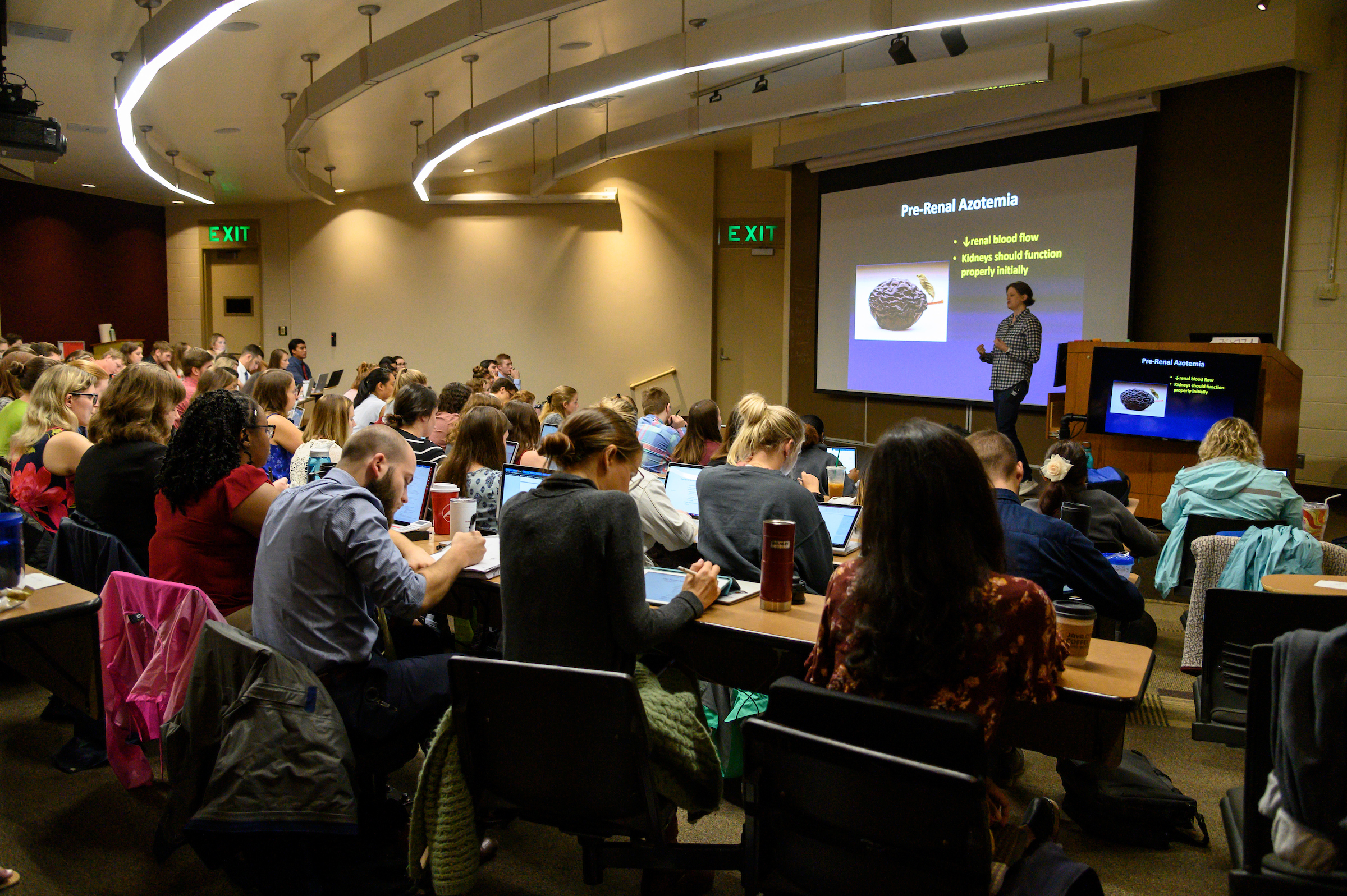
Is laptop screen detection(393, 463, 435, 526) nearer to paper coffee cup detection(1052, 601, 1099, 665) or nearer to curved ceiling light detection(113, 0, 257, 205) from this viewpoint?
paper coffee cup detection(1052, 601, 1099, 665)

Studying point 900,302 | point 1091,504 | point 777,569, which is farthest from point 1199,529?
point 900,302

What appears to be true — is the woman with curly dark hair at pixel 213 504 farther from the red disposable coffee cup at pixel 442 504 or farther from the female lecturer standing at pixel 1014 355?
the female lecturer standing at pixel 1014 355

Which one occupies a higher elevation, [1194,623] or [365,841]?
[1194,623]

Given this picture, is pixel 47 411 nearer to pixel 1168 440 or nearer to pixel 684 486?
pixel 684 486

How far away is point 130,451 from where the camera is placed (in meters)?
3.36

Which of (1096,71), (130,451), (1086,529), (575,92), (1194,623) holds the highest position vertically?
(1096,71)

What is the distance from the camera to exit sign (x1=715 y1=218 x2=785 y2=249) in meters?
13.1

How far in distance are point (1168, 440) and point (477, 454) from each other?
221 inches

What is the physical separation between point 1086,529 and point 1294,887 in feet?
8.97

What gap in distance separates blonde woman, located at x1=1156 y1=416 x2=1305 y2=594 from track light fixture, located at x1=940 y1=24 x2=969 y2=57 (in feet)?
15.1

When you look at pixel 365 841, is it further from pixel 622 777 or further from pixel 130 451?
pixel 130 451

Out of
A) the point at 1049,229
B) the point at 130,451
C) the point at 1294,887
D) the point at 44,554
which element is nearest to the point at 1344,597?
the point at 1294,887

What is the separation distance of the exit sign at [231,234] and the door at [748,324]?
8.28 metres

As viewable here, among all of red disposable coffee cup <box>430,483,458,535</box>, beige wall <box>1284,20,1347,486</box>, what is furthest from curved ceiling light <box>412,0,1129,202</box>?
red disposable coffee cup <box>430,483,458,535</box>
